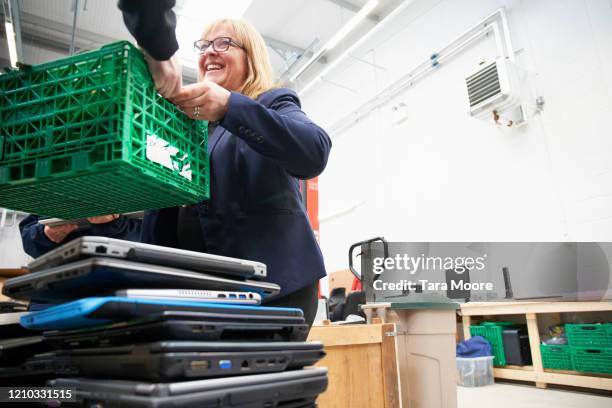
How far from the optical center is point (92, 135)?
23.5 inches

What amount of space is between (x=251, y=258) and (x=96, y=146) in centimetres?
35

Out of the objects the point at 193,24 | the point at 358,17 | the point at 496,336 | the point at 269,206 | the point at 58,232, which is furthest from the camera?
the point at 193,24

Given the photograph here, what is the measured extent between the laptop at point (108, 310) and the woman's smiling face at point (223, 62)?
0.62 m

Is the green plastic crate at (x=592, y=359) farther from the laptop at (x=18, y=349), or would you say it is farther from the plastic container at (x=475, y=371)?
the laptop at (x=18, y=349)

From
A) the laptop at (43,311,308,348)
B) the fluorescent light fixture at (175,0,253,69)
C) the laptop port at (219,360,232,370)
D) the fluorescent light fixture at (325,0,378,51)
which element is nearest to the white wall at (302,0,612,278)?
the fluorescent light fixture at (325,0,378,51)

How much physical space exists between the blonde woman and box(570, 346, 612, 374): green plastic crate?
9.08ft

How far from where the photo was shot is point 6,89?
0.67 metres

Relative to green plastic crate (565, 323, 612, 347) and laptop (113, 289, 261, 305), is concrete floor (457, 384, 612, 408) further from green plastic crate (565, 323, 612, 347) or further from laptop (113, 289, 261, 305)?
laptop (113, 289, 261, 305)

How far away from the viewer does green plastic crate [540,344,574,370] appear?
2943mm

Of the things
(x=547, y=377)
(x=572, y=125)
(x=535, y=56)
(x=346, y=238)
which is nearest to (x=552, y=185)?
(x=572, y=125)

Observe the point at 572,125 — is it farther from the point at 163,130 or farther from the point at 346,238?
the point at 163,130

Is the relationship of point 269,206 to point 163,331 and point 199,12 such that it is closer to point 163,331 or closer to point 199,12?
point 163,331

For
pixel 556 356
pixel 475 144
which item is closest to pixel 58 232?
pixel 556 356

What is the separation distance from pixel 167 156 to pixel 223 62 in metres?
0.45
